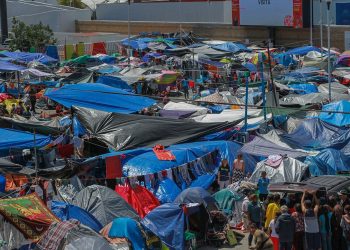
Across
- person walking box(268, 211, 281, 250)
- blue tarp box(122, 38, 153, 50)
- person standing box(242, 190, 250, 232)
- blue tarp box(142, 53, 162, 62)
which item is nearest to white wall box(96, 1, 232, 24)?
blue tarp box(122, 38, 153, 50)

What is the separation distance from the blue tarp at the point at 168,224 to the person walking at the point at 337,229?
8.33 feet

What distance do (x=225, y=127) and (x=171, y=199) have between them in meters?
4.26

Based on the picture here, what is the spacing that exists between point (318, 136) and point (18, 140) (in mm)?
7515

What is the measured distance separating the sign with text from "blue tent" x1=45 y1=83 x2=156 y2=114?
28304 millimetres

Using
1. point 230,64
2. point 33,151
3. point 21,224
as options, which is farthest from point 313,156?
point 230,64

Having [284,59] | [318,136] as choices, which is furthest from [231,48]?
[318,136]

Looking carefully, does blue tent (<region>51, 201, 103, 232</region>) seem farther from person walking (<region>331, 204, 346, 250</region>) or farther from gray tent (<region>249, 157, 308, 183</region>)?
gray tent (<region>249, 157, 308, 183</region>)

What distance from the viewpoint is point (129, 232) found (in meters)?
12.4

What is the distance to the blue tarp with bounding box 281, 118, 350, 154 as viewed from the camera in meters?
18.5

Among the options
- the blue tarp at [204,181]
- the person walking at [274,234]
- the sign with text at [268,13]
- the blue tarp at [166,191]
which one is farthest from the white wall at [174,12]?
the person walking at [274,234]

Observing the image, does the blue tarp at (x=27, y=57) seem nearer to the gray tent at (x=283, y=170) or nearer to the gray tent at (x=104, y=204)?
the gray tent at (x=283, y=170)

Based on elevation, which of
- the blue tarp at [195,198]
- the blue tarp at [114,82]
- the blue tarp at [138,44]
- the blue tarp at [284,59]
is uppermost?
the blue tarp at [138,44]

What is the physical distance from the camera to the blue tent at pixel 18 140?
59.5ft

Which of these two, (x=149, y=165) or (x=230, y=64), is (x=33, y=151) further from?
(x=230, y=64)
